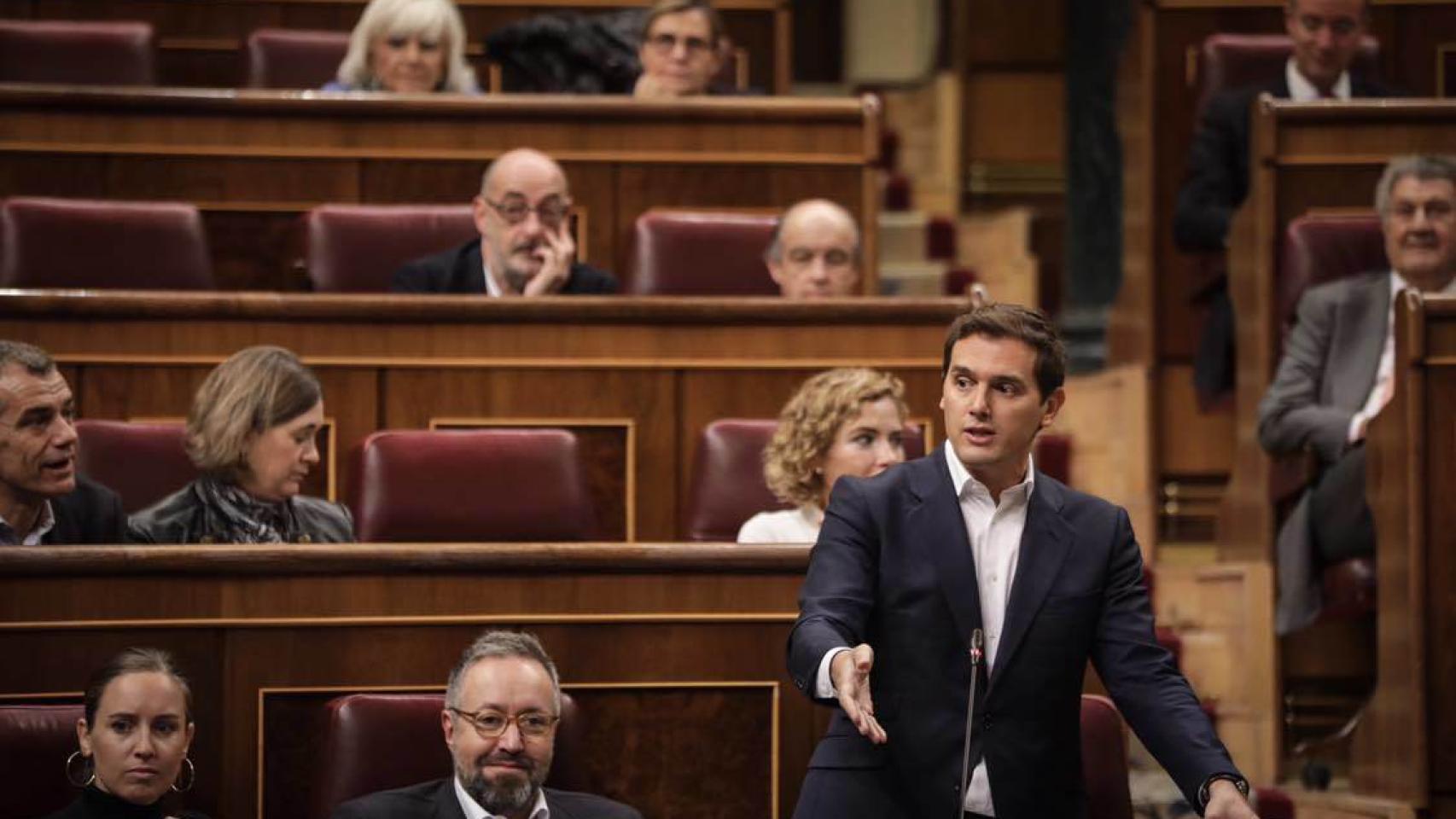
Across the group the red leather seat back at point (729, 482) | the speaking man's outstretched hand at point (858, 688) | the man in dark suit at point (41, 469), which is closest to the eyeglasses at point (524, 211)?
the red leather seat back at point (729, 482)

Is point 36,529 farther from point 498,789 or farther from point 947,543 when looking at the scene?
point 947,543

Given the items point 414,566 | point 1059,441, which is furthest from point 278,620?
point 1059,441

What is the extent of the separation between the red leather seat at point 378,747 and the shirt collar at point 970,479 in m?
0.35

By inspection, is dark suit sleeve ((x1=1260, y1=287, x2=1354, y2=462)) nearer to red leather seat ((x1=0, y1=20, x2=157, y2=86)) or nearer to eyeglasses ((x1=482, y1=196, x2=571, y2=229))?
eyeglasses ((x1=482, y1=196, x2=571, y2=229))

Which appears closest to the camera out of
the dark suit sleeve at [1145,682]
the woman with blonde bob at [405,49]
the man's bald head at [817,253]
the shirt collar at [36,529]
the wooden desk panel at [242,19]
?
the dark suit sleeve at [1145,682]

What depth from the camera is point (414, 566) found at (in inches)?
66.1

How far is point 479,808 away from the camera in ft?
4.88

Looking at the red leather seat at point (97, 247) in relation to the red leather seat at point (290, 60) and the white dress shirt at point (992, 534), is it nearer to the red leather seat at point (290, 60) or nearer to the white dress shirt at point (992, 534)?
the red leather seat at point (290, 60)

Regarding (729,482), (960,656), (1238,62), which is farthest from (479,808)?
(1238,62)

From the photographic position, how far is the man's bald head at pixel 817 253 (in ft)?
7.73

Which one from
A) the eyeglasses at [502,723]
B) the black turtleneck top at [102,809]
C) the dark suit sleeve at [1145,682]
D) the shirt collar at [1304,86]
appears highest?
the shirt collar at [1304,86]

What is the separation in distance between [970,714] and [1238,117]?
5.12ft

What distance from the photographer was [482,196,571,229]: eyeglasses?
7.84 feet

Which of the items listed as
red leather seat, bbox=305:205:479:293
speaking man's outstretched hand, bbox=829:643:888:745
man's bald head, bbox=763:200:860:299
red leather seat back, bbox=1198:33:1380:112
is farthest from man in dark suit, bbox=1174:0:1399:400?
speaking man's outstretched hand, bbox=829:643:888:745
